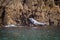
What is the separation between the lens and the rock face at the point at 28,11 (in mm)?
31897

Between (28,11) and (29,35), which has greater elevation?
(29,35)

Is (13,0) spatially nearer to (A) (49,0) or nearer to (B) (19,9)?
(B) (19,9)

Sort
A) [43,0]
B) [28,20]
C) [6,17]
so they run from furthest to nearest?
[43,0] → [28,20] → [6,17]

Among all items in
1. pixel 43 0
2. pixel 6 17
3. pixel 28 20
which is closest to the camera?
pixel 6 17

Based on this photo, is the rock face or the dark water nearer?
the dark water

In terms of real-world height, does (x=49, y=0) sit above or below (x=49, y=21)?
above

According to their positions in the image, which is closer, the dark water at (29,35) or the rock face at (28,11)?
the dark water at (29,35)

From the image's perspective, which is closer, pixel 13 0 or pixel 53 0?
pixel 13 0

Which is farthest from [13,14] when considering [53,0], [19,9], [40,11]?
[53,0]

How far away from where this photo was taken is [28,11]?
1345 inches

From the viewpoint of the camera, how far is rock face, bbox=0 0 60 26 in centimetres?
3190

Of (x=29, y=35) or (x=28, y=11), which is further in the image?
(x=28, y=11)

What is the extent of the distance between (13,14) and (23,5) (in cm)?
218

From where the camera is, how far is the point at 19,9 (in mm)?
33219
